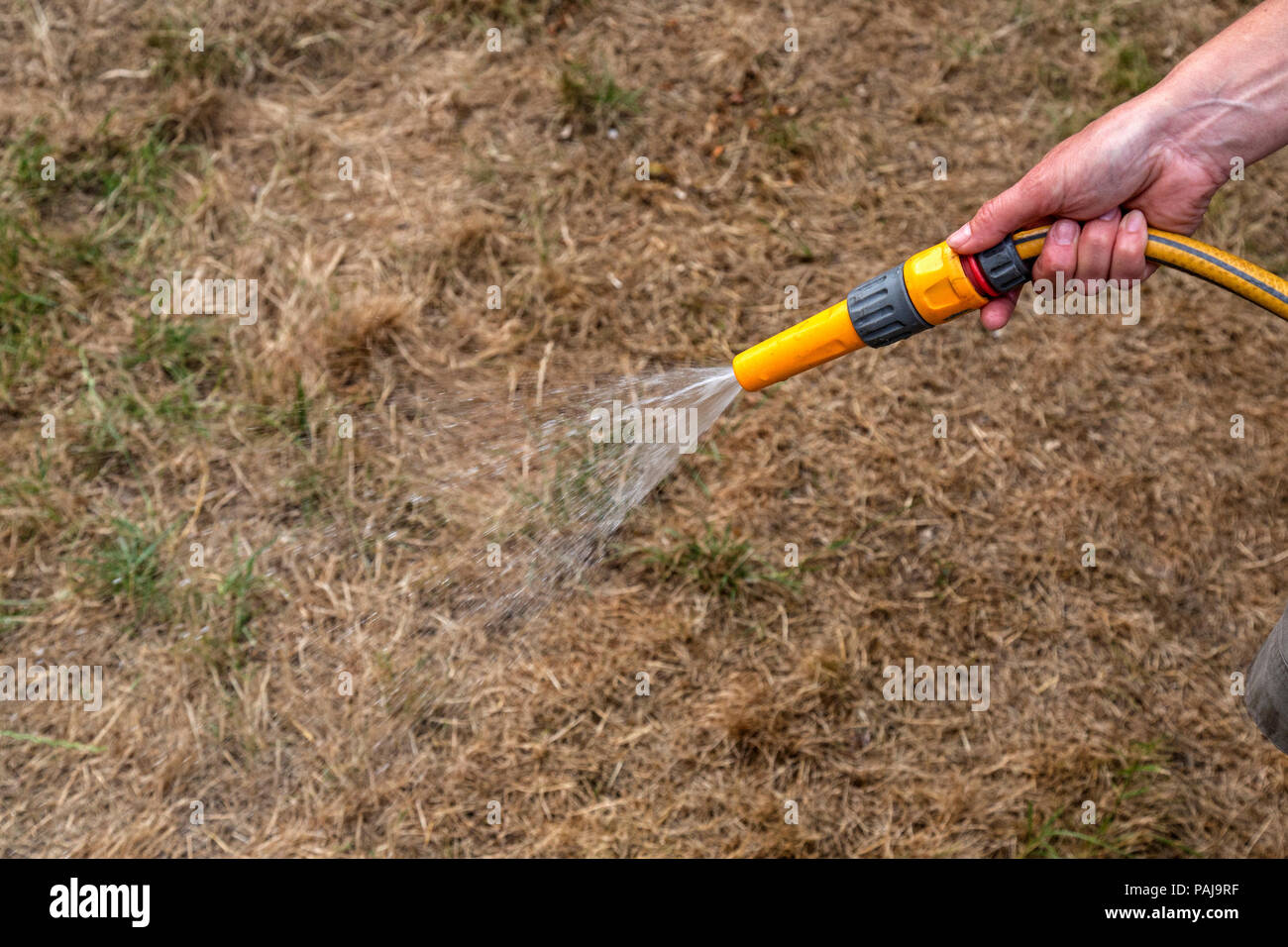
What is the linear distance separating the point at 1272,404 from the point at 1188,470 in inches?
12.5

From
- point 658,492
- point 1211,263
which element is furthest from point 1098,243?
point 658,492

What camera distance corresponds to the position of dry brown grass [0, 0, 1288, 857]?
85.1 inches

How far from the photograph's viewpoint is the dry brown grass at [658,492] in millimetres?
2162

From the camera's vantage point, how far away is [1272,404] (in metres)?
2.59

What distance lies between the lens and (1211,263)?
155 centimetres

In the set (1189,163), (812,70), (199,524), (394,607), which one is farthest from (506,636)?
(812,70)

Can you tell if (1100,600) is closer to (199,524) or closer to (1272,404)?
(1272,404)

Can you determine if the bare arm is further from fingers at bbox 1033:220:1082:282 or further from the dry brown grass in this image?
the dry brown grass

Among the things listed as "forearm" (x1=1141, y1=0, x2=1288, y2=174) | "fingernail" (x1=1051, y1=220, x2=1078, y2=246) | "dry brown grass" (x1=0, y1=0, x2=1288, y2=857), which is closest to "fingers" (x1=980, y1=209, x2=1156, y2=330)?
"fingernail" (x1=1051, y1=220, x2=1078, y2=246)

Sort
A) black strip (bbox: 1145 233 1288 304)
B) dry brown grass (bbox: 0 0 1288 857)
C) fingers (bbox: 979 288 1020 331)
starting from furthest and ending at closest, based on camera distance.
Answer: dry brown grass (bbox: 0 0 1288 857), fingers (bbox: 979 288 1020 331), black strip (bbox: 1145 233 1288 304)

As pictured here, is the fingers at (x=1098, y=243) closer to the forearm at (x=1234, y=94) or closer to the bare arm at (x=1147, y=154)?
the bare arm at (x=1147, y=154)

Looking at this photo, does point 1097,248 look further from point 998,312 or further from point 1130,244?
point 998,312

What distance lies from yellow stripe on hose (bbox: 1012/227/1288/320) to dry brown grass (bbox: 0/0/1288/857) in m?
0.93

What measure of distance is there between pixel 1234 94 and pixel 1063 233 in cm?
34
